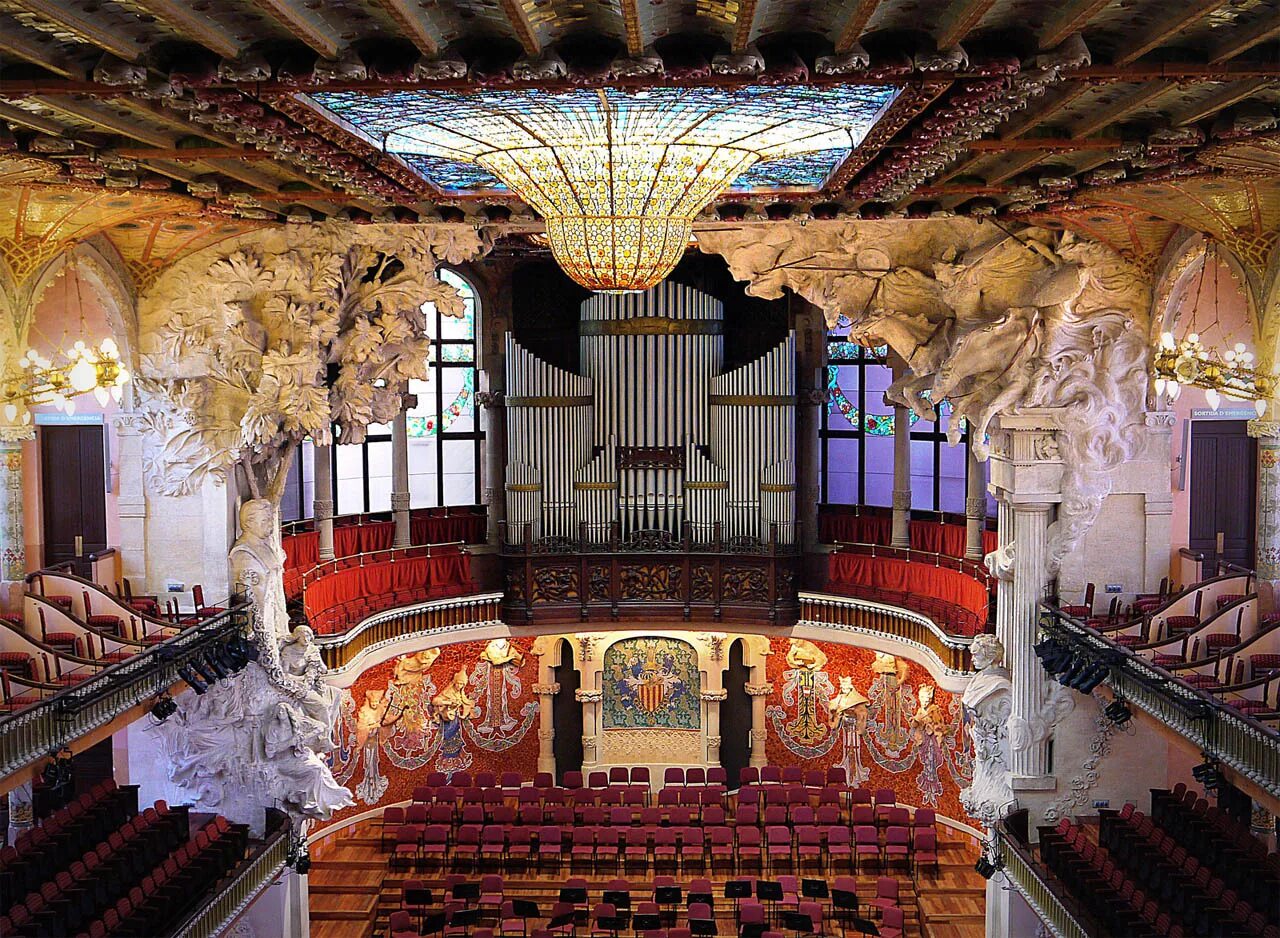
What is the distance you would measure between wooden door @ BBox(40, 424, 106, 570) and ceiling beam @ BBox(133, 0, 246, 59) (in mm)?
15312

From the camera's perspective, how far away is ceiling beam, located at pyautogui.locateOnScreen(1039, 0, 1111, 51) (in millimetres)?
7500

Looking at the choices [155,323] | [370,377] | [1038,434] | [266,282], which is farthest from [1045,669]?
[155,323]

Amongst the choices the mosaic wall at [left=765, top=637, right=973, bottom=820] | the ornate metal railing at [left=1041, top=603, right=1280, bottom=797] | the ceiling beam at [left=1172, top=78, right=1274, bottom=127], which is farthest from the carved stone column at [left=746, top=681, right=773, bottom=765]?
the ceiling beam at [left=1172, top=78, right=1274, bottom=127]

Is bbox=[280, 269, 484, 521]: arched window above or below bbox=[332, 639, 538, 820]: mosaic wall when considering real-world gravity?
above

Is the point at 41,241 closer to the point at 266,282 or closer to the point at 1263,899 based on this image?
the point at 266,282

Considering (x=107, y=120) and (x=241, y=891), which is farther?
(x=241, y=891)

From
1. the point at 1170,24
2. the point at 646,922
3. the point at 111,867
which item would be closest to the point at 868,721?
the point at 646,922

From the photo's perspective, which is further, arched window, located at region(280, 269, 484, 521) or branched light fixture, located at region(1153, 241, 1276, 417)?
arched window, located at region(280, 269, 484, 521)

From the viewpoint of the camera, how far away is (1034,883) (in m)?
16.1

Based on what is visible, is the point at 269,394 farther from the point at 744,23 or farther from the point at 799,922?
the point at 744,23

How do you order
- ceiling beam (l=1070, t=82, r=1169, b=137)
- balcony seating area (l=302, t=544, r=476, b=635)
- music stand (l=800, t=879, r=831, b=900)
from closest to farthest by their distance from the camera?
ceiling beam (l=1070, t=82, r=1169, b=137), music stand (l=800, t=879, r=831, b=900), balcony seating area (l=302, t=544, r=476, b=635)

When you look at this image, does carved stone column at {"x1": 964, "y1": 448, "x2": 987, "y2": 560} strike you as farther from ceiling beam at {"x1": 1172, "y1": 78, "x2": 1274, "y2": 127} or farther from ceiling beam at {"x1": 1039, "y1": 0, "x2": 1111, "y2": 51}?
ceiling beam at {"x1": 1039, "y1": 0, "x2": 1111, "y2": 51}

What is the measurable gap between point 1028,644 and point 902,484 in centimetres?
592

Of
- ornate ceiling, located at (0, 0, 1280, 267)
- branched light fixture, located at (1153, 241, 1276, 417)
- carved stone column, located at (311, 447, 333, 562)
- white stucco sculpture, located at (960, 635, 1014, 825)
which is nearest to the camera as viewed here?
ornate ceiling, located at (0, 0, 1280, 267)
